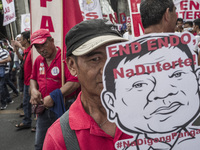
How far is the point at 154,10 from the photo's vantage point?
5.31ft

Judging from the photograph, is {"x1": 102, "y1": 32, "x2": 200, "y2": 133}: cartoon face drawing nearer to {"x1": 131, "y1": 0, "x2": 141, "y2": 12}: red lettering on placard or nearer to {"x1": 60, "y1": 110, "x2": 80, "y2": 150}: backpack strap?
{"x1": 60, "y1": 110, "x2": 80, "y2": 150}: backpack strap

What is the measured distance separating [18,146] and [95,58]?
11.5 ft

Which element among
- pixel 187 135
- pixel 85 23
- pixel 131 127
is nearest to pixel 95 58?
pixel 85 23

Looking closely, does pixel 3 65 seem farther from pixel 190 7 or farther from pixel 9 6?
pixel 190 7

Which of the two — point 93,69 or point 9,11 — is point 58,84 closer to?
point 93,69

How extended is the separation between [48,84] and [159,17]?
144cm

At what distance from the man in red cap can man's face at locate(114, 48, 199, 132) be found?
1.60 m

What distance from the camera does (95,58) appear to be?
1016mm

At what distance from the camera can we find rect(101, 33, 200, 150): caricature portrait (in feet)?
2.77

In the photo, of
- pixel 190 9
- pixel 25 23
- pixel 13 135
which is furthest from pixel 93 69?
pixel 25 23

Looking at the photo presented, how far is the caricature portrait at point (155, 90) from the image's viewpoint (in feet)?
2.77

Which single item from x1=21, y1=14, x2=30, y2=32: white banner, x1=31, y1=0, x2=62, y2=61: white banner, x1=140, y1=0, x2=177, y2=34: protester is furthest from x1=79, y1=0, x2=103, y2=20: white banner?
x1=140, y1=0, x2=177, y2=34: protester

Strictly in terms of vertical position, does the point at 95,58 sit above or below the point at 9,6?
below

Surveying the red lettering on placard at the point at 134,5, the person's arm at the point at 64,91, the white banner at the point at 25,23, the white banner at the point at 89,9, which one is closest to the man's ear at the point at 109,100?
the person's arm at the point at 64,91
